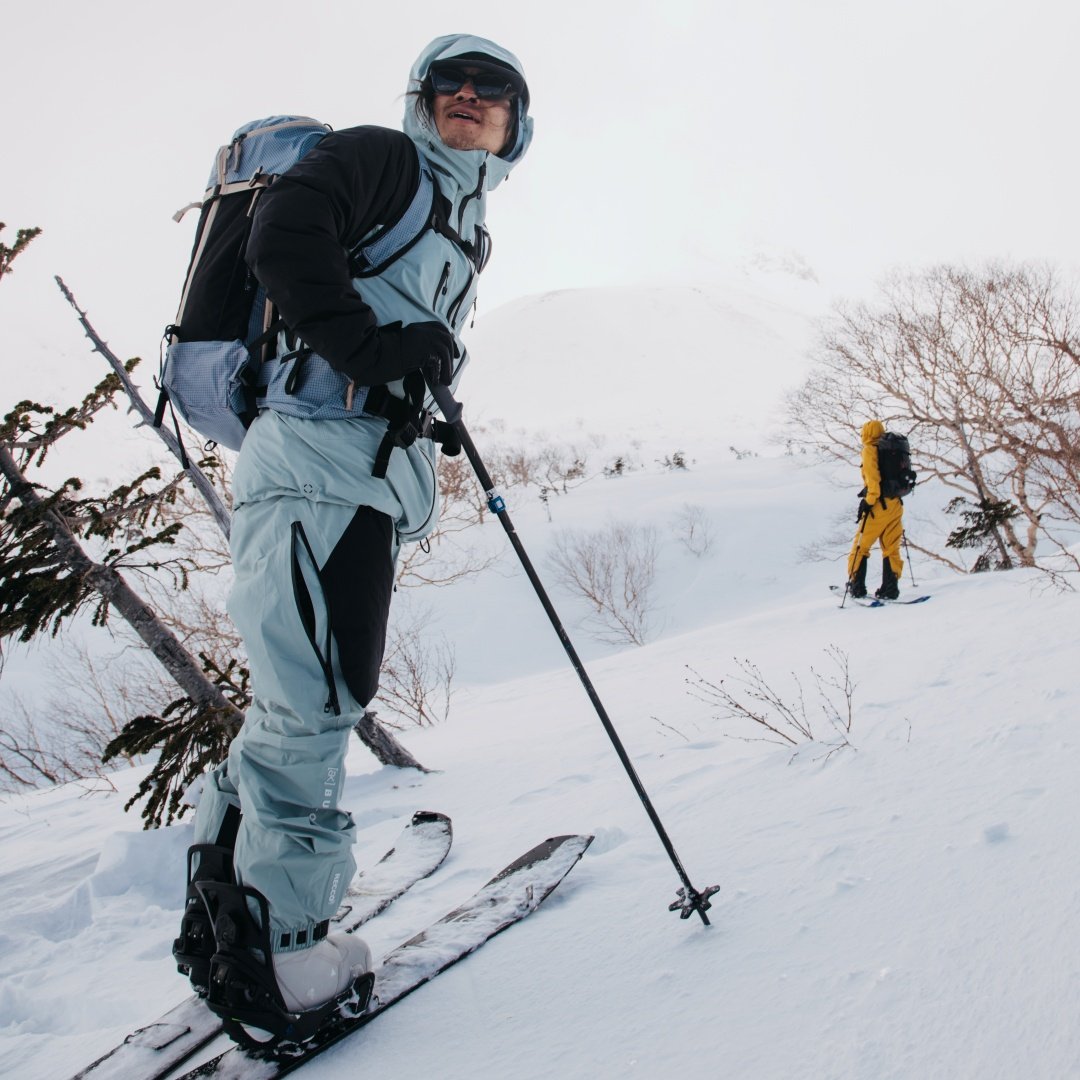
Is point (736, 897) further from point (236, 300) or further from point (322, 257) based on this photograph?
point (236, 300)

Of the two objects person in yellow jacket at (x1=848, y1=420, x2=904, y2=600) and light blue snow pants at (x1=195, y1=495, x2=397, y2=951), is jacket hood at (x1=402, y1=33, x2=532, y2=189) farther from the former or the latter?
person in yellow jacket at (x1=848, y1=420, x2=904, y2=600)

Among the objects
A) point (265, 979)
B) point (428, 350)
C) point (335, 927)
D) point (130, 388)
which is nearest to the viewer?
point (265, 979)

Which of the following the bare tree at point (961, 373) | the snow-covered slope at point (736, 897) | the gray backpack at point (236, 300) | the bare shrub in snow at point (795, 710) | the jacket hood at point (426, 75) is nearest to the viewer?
the snow-covered slope at point (736, 897)

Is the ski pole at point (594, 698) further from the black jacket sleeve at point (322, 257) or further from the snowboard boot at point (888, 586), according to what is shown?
the snowboard boot at point (888, 586)

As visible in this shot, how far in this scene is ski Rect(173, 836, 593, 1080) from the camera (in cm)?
134

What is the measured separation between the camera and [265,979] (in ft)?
4.37

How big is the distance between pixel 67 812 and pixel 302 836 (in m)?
5.13

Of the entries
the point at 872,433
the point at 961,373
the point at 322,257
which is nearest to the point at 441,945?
the point at 322,257

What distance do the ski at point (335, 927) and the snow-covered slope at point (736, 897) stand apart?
0.10 m

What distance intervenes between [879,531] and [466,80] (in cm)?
782

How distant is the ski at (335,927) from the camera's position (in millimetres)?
1431

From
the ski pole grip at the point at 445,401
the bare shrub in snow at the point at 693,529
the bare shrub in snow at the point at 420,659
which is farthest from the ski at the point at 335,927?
the bare shrub in snow at the point at 693,529

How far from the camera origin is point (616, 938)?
1.51m

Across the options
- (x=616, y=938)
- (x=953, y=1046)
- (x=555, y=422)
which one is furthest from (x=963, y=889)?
(x=555, y=422)
